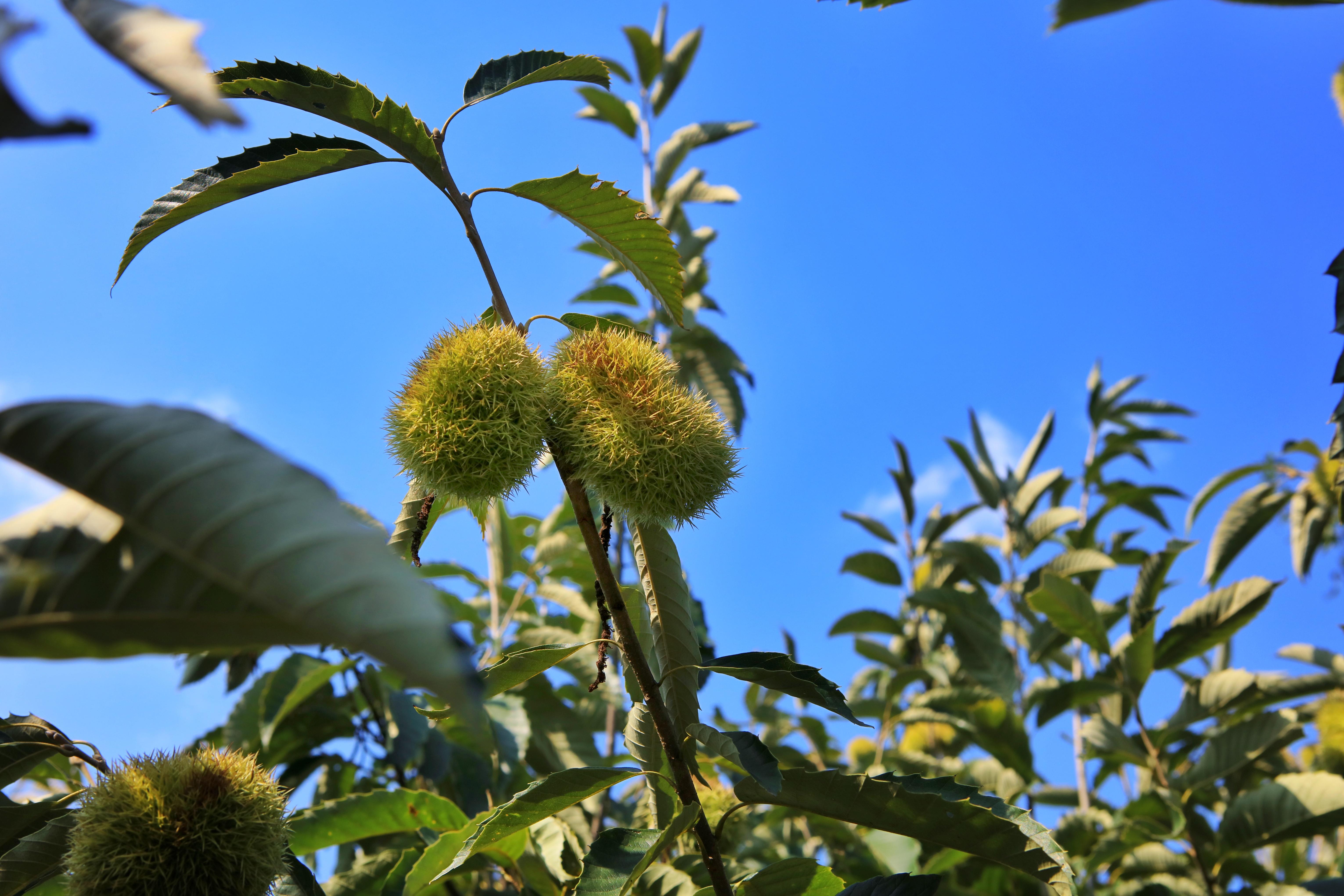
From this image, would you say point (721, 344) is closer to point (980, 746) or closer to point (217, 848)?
point (980, 746)

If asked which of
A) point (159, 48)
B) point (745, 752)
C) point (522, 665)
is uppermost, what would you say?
point (159, 48)

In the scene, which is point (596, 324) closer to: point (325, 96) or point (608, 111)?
point (325, 96)

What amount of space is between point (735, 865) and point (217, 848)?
4.99ft

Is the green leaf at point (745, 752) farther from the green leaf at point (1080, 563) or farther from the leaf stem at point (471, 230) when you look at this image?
the green leaf at point (1080, 563)

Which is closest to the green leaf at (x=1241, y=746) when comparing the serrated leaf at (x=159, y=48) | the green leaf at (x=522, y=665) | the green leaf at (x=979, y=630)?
the green leaf at (x=979, y=630)

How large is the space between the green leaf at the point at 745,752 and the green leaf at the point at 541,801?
0.18 meters

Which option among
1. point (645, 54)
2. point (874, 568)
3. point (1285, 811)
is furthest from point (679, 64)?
point (1285, 811)

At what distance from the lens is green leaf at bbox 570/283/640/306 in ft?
14.1

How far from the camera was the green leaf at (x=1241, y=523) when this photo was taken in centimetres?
354

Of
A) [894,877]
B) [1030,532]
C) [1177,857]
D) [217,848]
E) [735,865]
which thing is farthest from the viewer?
[1030,532]

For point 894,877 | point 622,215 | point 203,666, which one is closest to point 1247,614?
point 894,877

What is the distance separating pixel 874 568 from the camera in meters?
4.21

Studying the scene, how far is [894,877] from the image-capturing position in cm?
140

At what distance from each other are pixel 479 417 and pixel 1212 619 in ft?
8.82
